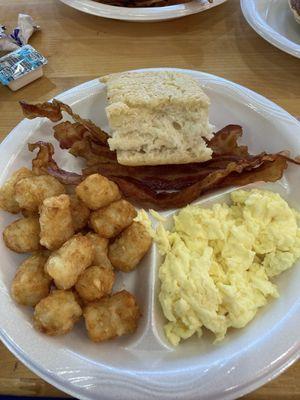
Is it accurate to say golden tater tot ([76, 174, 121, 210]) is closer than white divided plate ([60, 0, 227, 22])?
Yes

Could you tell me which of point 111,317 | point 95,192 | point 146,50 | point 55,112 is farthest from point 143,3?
point 111,317

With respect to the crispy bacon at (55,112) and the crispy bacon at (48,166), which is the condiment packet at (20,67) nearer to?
the crispy bacon at (55,112)

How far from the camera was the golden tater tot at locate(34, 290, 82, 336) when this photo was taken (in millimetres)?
1332

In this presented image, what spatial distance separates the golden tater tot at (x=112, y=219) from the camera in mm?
1562

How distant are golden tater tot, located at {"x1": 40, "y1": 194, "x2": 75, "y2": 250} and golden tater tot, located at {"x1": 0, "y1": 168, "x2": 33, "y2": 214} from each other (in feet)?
0.70

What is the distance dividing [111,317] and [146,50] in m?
1.81

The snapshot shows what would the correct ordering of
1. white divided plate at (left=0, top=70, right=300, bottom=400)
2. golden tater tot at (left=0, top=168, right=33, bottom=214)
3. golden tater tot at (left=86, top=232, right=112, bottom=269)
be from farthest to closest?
golden tater tot at (left=0, top=168, right=33, bottom=214)
golden tater tot at (left=86, top=232, right=112, bottom=269)
white divided plate at (left=0, top=70, right=300, bottom=400)

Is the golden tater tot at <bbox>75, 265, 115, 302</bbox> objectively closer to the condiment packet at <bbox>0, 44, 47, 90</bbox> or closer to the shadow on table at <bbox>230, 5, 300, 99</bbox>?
the condiment packet at <bbox>0, 44, 47, 90</bbox>

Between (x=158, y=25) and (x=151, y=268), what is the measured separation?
1.84m

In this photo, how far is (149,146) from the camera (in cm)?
177

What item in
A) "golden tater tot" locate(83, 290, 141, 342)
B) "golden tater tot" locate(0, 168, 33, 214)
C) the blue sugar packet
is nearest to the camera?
"golden tater tot" locate(83, 290, 141, 342)

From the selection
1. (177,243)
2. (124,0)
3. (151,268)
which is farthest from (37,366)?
(124,0)

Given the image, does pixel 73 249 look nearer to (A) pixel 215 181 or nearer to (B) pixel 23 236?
(B) pixel 23 236

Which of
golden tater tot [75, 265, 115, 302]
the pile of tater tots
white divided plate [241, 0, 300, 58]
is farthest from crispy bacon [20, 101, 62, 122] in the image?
white divided plate [241, 0, 300, 58]
